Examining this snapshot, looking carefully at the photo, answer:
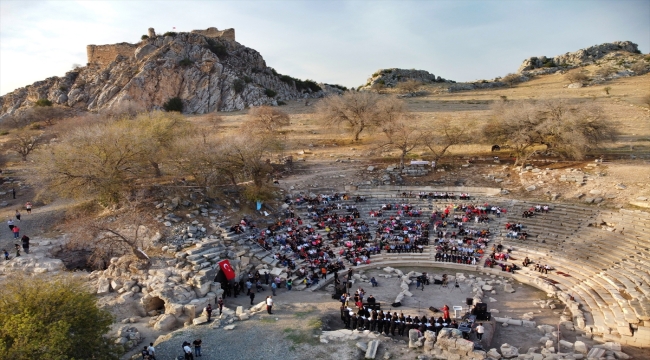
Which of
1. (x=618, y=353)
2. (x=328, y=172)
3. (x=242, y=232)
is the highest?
(x=328, y=172)

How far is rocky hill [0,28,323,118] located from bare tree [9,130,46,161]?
18.6 m

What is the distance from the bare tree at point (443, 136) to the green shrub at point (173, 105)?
139 ft

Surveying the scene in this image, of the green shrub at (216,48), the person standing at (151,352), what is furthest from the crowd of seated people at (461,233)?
the green shrub at (216,48)

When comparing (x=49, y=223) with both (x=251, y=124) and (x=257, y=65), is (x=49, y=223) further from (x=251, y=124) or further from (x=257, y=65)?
(x=257, y=65)

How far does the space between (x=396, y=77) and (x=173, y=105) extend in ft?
184

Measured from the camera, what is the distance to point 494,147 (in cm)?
4016

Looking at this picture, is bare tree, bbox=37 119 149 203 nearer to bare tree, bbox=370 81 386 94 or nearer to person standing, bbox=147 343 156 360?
person standing, bbox=147 343 156 360

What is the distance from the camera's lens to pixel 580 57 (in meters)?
101

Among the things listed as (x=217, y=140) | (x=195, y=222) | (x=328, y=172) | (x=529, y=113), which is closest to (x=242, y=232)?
(x=195, y=222)

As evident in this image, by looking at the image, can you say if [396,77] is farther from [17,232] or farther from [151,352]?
[151,352]

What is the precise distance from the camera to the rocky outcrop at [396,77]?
9975cm

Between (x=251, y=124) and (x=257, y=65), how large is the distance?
118ft

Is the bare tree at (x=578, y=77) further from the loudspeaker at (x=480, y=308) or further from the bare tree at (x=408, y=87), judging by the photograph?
the loudspeaker at (x=480, y=308)

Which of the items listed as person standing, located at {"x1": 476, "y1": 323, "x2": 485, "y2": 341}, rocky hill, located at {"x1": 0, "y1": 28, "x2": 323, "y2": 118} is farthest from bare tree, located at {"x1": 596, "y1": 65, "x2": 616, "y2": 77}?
person standing, located at {"x1": 476, "y1": 323, "x2": 485, "y2": 341}
